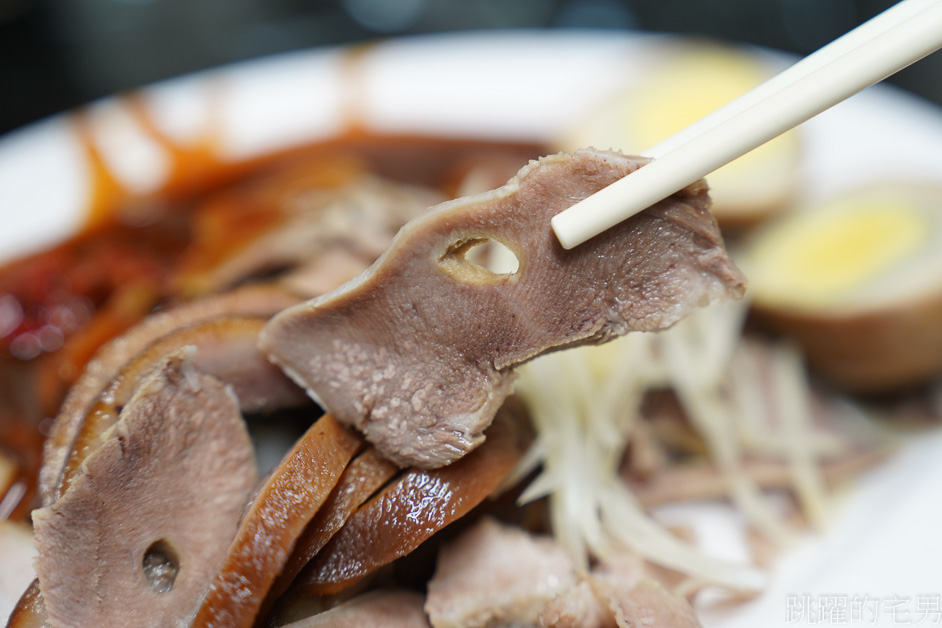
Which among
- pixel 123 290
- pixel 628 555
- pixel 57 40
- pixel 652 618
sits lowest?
pixel 652 618

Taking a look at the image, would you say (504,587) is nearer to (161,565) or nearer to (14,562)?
(161,565)

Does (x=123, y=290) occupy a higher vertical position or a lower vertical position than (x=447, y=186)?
lower

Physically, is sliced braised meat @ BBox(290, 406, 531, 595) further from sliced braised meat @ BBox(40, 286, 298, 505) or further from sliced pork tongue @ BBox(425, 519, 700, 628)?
sliced braised meat @ BBox(40, 286, 298, 505)

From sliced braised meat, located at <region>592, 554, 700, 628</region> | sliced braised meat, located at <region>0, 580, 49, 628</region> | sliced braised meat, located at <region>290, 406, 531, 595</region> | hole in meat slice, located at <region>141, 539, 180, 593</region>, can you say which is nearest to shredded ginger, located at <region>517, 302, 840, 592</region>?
sliced braised meat, located at <region>592, 554, 700, 628</region>

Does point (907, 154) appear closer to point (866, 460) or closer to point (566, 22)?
point (866, 460)

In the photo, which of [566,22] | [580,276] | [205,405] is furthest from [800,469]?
[566,22]

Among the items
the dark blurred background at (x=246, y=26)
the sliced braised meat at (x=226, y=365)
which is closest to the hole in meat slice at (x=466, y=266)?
the sliced braised meat at (x=226, y=365)

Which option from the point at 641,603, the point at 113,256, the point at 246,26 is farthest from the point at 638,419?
the point at 246,26
